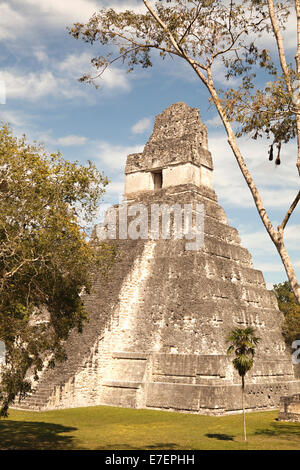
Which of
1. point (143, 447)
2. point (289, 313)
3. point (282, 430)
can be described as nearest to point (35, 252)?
point (143, 447)

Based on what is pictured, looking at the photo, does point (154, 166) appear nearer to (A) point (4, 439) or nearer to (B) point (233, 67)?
(B) point (233, 67)

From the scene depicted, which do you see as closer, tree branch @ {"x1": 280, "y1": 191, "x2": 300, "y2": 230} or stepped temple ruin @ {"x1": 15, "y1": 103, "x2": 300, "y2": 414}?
tree branch @ {"x1": 280, "y1": 191, "x2": 300, "y2": 230}

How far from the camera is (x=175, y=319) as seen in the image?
62.3ft

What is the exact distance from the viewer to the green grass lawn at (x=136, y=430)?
1141cm

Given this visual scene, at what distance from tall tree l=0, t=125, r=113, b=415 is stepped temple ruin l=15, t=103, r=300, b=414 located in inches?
253

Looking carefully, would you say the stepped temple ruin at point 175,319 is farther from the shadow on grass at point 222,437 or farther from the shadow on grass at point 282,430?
the shadow on grass at point 222,437

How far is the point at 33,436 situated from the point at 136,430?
9.64 ft

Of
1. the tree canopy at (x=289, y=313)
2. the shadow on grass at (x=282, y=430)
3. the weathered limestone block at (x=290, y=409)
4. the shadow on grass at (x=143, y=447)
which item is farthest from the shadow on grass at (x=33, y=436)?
the tree canopy at (x=289, y=313)

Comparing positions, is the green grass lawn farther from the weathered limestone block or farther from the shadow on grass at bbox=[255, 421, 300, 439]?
the weathered limestone block

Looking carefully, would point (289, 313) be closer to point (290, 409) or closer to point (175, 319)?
point (175, 319)

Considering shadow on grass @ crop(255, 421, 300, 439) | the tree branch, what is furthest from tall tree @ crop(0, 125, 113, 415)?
shadow on grass @ crop(255, 421, 300, 439)

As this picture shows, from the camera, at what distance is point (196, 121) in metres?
24.9

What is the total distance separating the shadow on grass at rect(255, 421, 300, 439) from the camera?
13039 millimetres

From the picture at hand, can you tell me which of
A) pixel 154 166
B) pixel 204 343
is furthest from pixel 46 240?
pixel 154 166
